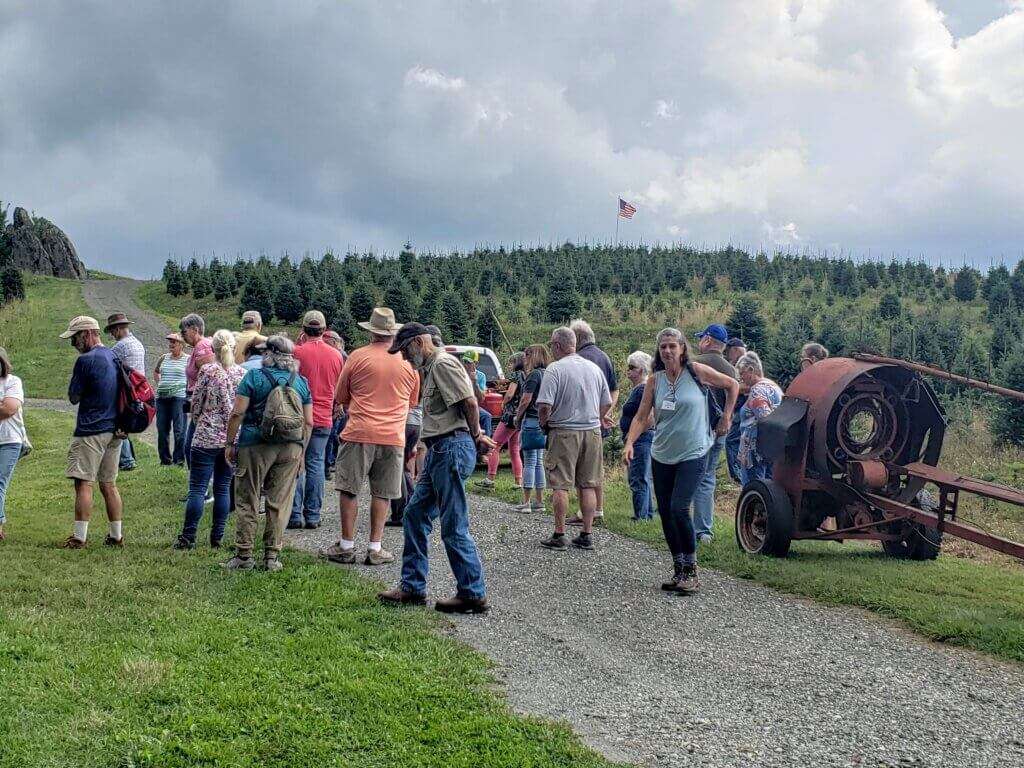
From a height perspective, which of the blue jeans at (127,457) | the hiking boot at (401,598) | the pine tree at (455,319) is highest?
the pine tree at (455,319)

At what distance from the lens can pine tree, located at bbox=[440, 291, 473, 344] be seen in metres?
32.3

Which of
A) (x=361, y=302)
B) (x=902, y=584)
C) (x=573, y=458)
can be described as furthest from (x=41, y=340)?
(x=902, y=584)

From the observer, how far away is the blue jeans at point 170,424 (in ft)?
39.1

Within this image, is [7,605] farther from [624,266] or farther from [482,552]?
[624,266]

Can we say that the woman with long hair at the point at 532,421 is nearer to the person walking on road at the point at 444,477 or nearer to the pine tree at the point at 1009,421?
the person walking on road at the point at 444,477

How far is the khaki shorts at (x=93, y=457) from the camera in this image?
23.1 ft

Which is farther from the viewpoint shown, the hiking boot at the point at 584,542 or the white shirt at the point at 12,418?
the hiking boot at the point at 584,542

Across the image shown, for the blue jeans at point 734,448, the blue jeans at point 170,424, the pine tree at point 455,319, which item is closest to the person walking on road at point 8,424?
the blue jeans at point 170,424

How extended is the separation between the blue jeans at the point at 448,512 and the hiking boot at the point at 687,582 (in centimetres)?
160

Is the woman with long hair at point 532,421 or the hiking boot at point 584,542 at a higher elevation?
the woman with long hair at point 532,421

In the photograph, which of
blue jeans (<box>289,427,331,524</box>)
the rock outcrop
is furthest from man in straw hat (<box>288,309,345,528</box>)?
the rock outcrop

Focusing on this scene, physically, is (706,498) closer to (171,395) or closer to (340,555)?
(340,555)

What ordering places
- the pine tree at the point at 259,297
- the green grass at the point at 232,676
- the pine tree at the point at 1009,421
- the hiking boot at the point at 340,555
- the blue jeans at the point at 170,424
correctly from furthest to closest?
the pine tree at the point at 259,297 → the pine tree at the point at 1009,421 → the blue jeans at the point at 170,424 → the hiking boot at the point at 340,555 → the green grass at the point at 232,676

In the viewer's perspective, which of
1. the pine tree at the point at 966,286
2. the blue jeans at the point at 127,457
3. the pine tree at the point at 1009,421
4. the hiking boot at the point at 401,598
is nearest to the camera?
the hiking boot at the point at 401,598
